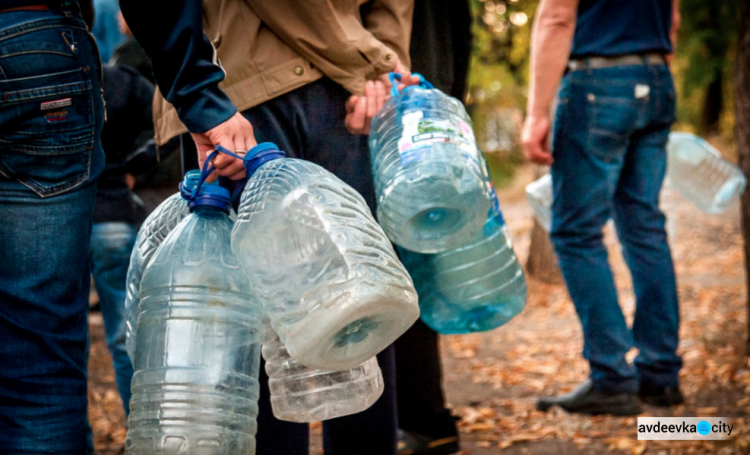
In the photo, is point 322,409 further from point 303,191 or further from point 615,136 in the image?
point 615,136

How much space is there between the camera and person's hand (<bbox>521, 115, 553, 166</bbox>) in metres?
3.15

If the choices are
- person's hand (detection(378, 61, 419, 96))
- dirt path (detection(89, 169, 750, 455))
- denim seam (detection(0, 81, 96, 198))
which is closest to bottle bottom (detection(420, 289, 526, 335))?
person's hand (detection(378, 61, 419, 96))

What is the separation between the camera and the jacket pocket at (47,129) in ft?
5.32

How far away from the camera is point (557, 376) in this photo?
3.77 metres

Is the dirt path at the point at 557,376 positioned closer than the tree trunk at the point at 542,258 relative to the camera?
Yes

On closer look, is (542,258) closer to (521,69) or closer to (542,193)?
(542,193)

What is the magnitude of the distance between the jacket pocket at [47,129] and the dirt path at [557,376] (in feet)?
5.21

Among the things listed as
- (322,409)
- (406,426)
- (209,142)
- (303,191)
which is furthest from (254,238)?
(406,426)

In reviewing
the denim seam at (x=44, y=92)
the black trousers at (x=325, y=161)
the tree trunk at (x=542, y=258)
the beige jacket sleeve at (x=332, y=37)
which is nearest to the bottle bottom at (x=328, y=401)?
the black trousers at (x=325, y=161)

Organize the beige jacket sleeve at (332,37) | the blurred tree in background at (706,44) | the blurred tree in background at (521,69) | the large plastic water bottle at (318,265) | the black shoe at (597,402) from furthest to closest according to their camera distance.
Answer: the blurred tree in background at (706,44), the blurred tree in background at (521,69), the black shoe at (597,402), the beige jacket sleeve at (332,37), the large plastic water bottle at (318,265)

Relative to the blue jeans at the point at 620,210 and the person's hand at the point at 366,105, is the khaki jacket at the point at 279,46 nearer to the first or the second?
the person's hand at the point at 366,105

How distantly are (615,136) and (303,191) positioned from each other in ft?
6.41

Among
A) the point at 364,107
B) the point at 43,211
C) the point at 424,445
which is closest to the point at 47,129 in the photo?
the point at 43,211

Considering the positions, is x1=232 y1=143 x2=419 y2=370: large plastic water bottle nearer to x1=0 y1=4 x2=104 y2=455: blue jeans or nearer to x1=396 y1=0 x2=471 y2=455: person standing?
x1=0 y1=4 x2=104 y2=455: blue jeans
